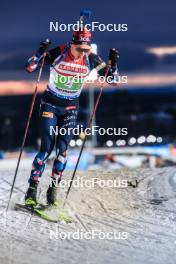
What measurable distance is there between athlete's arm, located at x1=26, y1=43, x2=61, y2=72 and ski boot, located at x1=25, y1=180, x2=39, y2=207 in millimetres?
784

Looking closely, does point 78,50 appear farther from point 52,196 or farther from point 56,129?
point 52,196

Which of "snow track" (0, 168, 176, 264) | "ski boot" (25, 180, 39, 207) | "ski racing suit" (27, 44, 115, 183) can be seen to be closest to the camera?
"snow track" (0, 168, 176, 264)

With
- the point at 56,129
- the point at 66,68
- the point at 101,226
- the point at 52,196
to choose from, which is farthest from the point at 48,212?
the point at 66,68

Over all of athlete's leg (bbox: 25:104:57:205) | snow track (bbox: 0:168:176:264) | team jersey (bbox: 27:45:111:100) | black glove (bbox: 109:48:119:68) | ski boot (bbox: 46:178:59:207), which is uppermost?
black glove (bbox: 109:48:119:68)

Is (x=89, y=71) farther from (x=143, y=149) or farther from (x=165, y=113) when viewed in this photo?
(x=143, y=149)

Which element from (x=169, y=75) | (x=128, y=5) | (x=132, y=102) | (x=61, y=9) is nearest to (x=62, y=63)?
(x=61, y=9)

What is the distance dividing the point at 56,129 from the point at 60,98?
21 cm

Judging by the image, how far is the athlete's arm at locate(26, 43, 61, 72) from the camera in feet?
13.8

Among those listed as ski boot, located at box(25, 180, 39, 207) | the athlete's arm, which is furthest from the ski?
the athlete's arm

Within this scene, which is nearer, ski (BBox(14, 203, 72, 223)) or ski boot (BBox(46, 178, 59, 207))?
ski (BBox(14, 203, 72, 223))

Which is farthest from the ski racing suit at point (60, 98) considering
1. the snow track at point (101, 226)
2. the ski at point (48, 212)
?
the snow track at point (101, 226)

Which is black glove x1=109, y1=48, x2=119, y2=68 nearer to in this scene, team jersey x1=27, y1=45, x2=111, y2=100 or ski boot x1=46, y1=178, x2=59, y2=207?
team jersey x1=27, y1=45, x2=111, y2=100

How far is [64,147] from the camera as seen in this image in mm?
4438

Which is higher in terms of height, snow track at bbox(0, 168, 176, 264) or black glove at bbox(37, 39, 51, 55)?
black glove at bbox(37, 39, 51, 55)
